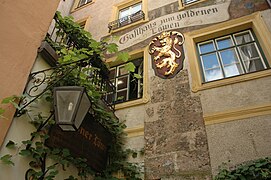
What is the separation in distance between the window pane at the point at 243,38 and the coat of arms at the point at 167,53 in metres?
1.35

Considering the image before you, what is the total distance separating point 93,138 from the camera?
4.17 metres

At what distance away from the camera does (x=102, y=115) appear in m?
4.51

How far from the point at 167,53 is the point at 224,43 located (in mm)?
1433

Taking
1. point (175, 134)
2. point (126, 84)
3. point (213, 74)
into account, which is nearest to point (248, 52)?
point (213, 74)

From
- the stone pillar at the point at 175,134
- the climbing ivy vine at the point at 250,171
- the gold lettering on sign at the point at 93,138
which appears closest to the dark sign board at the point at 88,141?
the gold lettering on sign at the point at 93,138

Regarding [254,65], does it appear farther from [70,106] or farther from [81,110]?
[70,106]

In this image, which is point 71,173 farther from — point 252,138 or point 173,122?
→ point 252,138

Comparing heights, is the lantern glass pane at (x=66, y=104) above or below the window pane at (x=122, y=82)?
below

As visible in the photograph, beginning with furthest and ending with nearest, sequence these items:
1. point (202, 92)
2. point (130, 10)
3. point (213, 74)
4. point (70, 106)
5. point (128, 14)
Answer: point (130, 10) → point (128, 14) → point (213, 74) → point (202, 92) → point (70, 106)

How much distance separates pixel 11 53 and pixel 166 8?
17.4ft

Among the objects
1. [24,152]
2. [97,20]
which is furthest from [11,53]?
[97,20]

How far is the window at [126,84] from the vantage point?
5.94 m

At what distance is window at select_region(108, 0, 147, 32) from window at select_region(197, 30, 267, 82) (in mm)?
2625

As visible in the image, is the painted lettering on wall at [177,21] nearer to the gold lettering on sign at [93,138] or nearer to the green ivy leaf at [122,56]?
the gold lettering on sign at [93,138]
